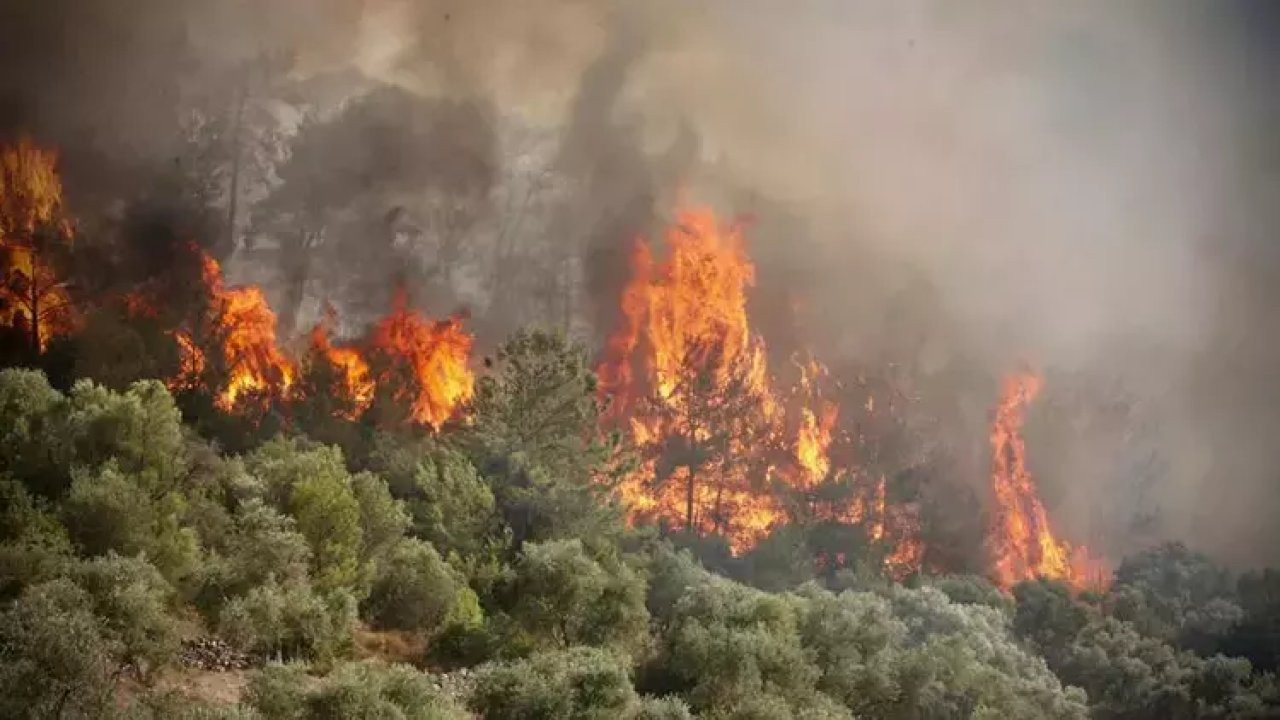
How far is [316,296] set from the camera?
7919 cm

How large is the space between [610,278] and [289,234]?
28850 millimetres

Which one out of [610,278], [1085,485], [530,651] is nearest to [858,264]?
[610,278]

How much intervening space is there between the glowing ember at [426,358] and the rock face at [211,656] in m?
43.4

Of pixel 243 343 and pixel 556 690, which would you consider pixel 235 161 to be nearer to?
pixel 243 343

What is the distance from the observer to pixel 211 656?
27859mm

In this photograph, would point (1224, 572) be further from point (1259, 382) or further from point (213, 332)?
point (213, 332)

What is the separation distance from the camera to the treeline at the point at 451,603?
22375mm

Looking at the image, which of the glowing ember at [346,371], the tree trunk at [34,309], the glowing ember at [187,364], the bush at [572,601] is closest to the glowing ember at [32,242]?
the tree trunk at [34,309]

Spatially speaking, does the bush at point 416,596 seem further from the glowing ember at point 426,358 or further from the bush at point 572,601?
the glowing ember at point 426,358

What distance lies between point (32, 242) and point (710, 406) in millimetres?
54228

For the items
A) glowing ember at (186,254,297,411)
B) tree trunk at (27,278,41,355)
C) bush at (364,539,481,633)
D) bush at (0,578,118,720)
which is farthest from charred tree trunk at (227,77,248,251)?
bush at (0,578,118,720)

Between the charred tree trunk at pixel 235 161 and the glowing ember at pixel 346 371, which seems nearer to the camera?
the glowing ember at pixel 346 371

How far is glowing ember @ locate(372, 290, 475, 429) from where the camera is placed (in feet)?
241

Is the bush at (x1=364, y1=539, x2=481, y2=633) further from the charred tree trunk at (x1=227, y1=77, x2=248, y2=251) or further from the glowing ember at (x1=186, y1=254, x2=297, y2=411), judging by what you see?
the charred tree trunk at (x1=227, y1=77, x2=248, y2=251)
